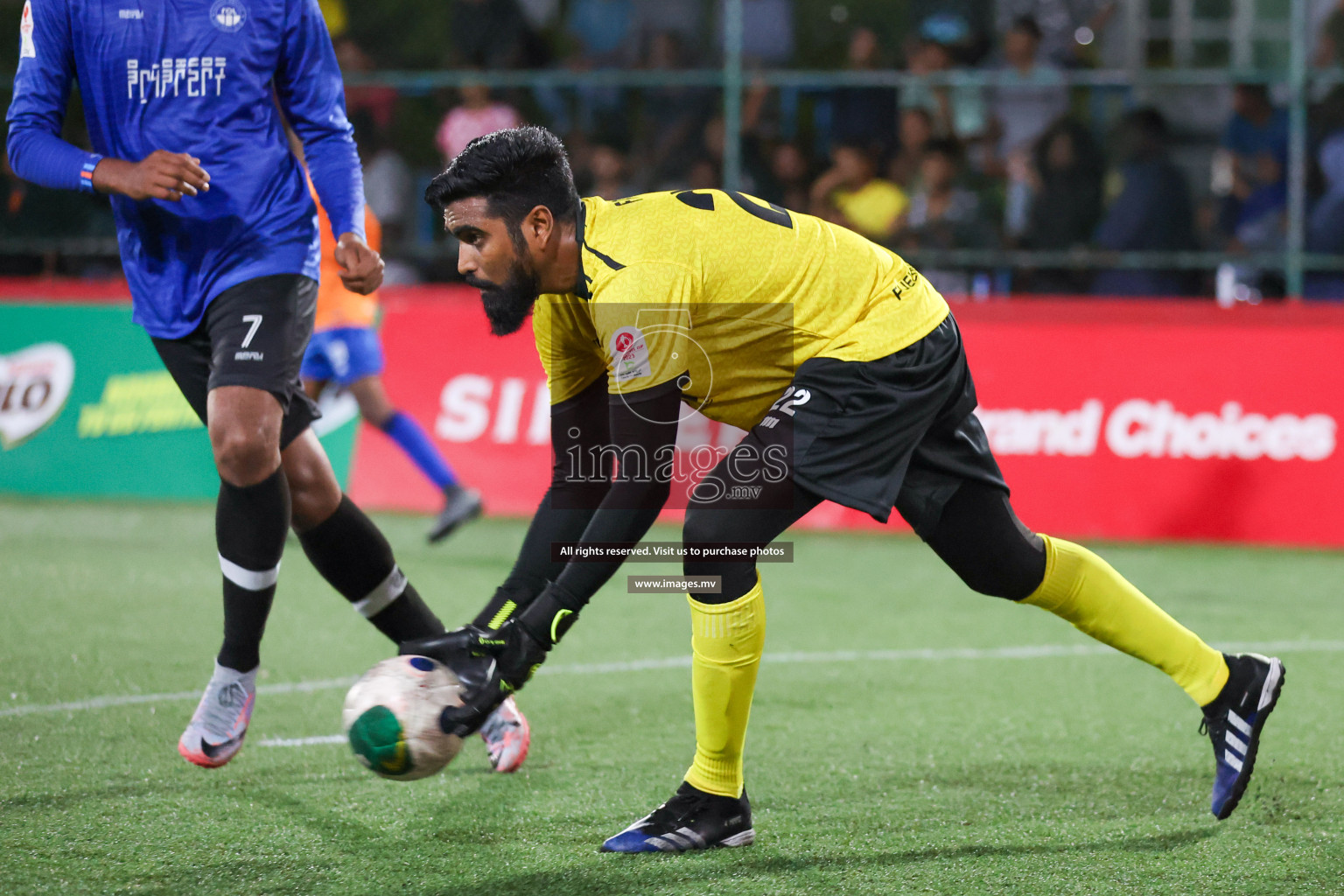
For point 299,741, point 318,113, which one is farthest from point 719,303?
point 299,741

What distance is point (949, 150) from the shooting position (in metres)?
10.8

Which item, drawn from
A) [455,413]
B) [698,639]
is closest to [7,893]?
[698,639]

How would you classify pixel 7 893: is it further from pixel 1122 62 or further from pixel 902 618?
pixel 1122 62

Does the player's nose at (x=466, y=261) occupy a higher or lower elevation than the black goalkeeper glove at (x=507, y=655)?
higher

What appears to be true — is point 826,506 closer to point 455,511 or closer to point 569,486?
point 455,511

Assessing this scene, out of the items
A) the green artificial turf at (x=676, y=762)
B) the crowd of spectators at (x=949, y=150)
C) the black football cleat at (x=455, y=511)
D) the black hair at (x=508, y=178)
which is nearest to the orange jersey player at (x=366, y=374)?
the black football cleat at (x=455, y=511)

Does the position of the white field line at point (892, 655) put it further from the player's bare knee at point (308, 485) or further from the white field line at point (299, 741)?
the player's bare knee at point (308, 485)

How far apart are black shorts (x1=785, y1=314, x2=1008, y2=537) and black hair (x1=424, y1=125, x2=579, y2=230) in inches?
28.7

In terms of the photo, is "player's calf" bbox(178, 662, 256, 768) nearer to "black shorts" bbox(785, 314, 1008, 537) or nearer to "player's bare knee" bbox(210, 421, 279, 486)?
"player's bare knee" bbox(210, 421, 279, 486)

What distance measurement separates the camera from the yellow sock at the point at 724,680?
3576 mm

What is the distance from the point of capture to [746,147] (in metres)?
11.1

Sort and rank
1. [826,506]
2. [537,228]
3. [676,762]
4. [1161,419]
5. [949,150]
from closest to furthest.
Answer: [537,228] < [676,762] < [1161,419] < [826,506] < [949,150]

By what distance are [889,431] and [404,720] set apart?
50.6 inches

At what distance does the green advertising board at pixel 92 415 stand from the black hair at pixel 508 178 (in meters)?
6.13
